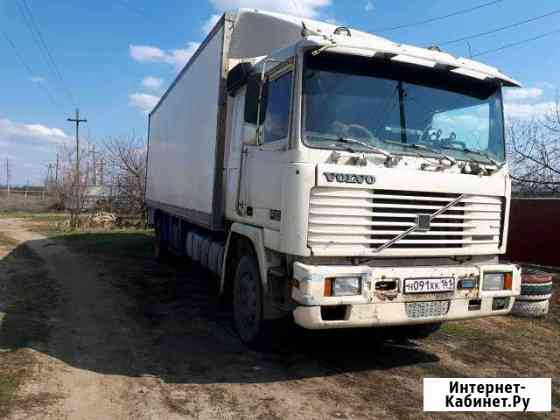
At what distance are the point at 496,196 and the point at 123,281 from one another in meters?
6.97

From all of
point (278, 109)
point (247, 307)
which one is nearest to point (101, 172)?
point (247, 307)

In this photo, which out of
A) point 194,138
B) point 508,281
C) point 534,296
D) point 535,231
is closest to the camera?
point 508,281

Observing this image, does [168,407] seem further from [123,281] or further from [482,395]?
[123,281]

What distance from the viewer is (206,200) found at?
6.59 metres

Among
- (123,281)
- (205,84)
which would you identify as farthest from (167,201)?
(205,84)

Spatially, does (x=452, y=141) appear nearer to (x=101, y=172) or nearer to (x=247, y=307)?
(x=247, y=307)

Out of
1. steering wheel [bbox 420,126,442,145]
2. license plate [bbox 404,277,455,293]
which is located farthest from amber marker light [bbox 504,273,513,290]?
steering wheel [bbox 420,126,442,145]

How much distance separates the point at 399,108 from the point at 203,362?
10.3 feet

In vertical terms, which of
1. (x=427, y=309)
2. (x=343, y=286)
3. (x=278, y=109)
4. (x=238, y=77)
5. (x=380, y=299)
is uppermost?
(x=238, y=77)

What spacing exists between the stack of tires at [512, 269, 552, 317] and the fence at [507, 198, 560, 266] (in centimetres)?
419

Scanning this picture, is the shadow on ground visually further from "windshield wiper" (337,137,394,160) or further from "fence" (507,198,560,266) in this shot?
"fence" (507,198,560,266)

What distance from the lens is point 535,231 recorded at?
37.0ft

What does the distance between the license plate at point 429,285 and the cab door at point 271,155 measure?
1.26 m

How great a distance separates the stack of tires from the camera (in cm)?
721
